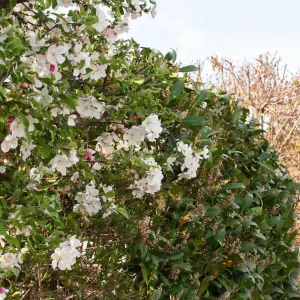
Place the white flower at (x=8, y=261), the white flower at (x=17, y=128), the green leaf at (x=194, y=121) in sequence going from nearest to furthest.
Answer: the white flower at (x=17, y=128), the white flower at (x=8, y=261), the green leaf at (x=194, y=121)

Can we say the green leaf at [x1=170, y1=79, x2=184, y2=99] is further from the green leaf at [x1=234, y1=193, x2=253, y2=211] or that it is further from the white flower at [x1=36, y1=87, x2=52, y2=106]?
the white flower at [x1=36, y1=87, x2=52, y2=106]

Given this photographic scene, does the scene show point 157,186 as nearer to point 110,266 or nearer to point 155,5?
point 110,266

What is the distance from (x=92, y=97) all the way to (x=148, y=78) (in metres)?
0.51

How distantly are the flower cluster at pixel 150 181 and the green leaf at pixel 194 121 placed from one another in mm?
543

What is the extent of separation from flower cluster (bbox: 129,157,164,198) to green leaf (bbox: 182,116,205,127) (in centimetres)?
54

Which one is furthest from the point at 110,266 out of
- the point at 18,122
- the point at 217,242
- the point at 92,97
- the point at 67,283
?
the point at 18,122

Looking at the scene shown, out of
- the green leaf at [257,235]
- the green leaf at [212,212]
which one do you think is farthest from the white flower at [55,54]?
the green leaf at [257,235]

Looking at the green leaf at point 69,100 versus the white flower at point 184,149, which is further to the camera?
the white flower at point 184,149

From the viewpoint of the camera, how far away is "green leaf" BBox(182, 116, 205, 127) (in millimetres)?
3643

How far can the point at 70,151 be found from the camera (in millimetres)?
2752

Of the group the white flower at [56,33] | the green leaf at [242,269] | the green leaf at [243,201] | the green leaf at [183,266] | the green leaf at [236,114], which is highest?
the green leaf at [236,114]

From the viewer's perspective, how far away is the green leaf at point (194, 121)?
364cm

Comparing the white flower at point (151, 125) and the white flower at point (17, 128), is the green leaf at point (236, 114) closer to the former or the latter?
the white flower at point (151, 125)

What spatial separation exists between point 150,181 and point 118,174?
0.19 m
